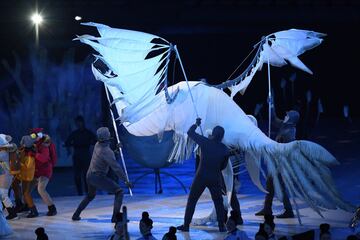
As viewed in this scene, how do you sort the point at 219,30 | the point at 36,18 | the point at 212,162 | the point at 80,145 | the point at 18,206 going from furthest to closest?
1. the point at 219,30
2. the point at 36,18
3. the point at 80,145
4. the point at 18,206
5. the point at 212,162

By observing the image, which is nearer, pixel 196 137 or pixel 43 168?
pixel 196 137

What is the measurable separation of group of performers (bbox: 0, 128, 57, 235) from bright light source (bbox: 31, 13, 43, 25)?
315 inches

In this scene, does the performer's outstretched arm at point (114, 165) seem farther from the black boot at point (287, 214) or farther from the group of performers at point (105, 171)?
the black boot at point (287, 214)

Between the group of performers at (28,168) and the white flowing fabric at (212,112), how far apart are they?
154 centimetres

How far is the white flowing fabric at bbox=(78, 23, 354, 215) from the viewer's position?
36.4 feet

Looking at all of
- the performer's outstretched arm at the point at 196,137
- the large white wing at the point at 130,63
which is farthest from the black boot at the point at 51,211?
the performer's outstretched arm at the point at 196,137

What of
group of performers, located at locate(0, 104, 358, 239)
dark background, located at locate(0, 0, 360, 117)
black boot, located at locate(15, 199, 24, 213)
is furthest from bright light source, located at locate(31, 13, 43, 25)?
black boot, located at locate(15, 199, 24, 213)

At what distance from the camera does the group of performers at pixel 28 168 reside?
1245cm

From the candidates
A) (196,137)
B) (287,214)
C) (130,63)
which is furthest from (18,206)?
(287,214)

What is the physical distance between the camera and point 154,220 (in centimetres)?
1226

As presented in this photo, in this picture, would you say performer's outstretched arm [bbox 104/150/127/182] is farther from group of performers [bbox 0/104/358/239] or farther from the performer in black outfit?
the performer in black outfit

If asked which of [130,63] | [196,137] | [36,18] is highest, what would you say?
[36,18]

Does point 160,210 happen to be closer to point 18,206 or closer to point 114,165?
point 114,165

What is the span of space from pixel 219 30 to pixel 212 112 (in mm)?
12781
